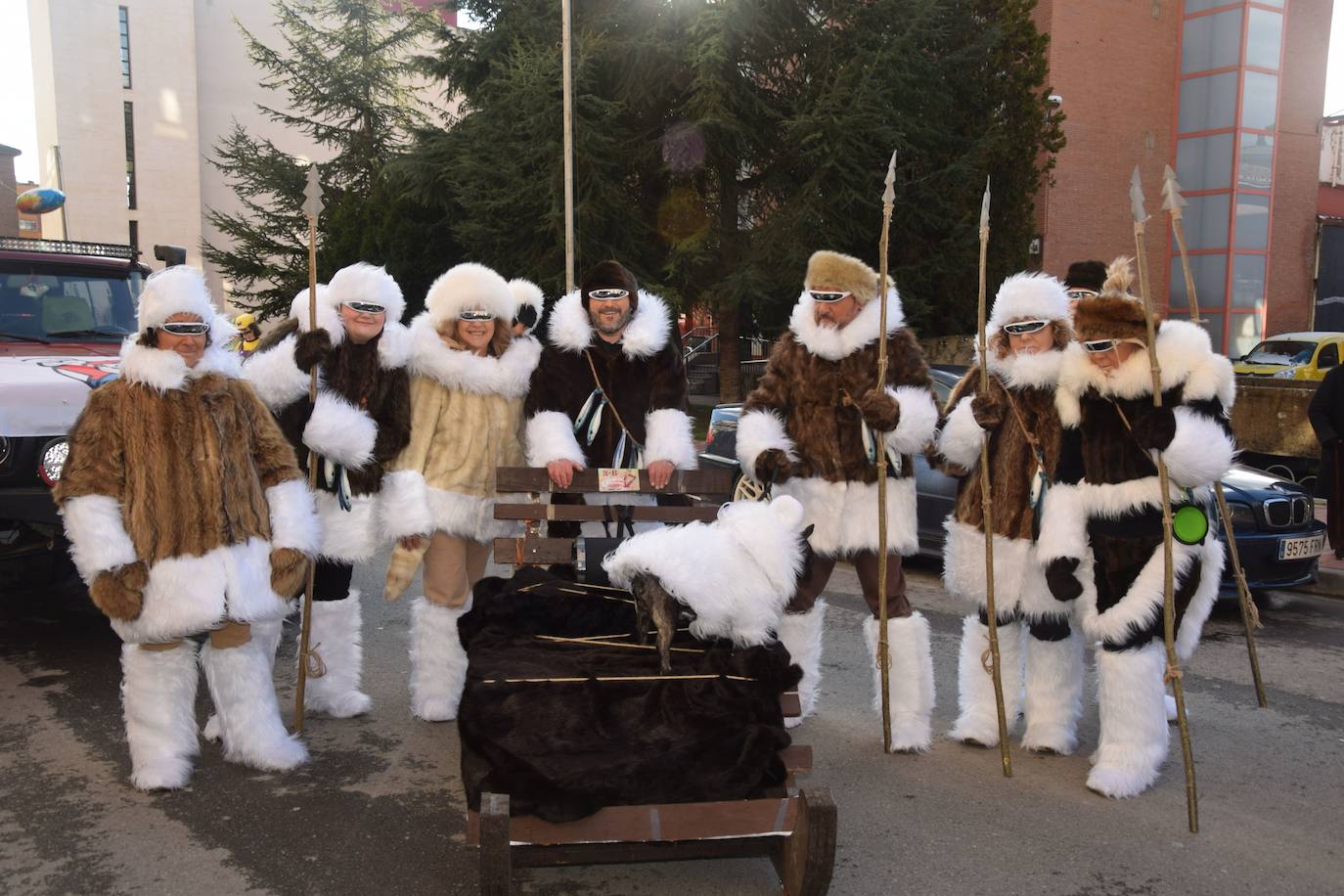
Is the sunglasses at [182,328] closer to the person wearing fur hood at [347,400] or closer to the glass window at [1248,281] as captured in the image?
the person wearing fur hood at [347,400]

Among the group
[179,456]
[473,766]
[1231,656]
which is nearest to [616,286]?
[179,456]

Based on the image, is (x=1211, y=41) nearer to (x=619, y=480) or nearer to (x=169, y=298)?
(x=619, y=480)

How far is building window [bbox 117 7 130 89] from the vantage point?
43000 mm

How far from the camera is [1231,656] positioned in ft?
20.5

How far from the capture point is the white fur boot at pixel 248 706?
432 cm

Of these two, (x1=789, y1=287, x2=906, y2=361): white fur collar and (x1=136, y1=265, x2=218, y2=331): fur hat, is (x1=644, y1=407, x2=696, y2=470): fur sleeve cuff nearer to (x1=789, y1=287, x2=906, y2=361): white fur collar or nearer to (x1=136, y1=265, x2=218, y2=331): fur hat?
(x1=789, y1=287, x2=906, y2=361): white fur collar

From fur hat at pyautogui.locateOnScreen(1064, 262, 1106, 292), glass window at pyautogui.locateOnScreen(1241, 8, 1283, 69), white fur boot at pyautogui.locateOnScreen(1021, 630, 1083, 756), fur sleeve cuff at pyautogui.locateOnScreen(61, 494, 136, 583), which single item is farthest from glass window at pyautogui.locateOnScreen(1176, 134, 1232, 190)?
fur sleeve cuff at pyautogui.locateOnScreen(61, 494, 136, 583)

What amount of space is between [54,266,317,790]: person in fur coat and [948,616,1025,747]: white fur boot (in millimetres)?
2874

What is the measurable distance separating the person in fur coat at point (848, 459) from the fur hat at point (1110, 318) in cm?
70

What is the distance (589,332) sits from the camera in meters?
4.98

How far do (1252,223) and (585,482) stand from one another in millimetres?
28772

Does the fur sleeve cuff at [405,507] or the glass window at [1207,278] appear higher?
the glass window at [1207,278]

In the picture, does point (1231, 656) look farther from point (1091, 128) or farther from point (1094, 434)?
point (1091, 128)

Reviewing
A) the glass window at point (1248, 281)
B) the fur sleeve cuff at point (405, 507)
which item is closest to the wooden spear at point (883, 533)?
the fur sleeve cuff at point (405, 507)
